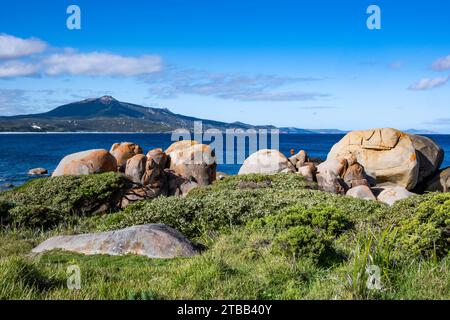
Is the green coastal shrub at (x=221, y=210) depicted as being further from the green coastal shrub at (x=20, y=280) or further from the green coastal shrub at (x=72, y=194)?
the green coastal shrub at (x=20, y=280)

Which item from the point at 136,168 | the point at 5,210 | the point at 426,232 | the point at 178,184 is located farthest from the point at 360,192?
the point at 5,210

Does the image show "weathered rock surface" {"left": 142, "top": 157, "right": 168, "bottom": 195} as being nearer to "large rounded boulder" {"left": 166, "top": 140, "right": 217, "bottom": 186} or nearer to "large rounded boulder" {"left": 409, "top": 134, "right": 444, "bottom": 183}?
"large rounded boulder" {"left": 166, "top": 140, "right": 217, "bottom": 186}

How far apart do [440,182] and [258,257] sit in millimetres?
23742

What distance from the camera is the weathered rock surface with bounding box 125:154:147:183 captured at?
23.7 metres

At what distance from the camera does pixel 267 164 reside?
2831cm

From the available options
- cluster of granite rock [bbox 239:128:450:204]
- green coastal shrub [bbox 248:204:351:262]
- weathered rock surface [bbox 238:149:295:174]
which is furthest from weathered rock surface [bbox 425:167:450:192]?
green coastal shrub [bbox 248:204:351:262]

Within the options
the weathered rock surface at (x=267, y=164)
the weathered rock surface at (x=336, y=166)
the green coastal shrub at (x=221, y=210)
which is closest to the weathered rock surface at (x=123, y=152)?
the weathered rock surface at (x=267, y=164)

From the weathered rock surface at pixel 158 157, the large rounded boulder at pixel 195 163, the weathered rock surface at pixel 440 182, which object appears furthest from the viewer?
the weathered rock surface at pixel 440 182

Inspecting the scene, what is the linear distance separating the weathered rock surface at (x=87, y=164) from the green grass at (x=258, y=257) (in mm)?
7725

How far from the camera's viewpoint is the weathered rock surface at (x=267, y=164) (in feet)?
92.2

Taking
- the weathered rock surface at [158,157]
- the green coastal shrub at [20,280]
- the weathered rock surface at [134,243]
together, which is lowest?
the weathered rock surface at [134,243]
